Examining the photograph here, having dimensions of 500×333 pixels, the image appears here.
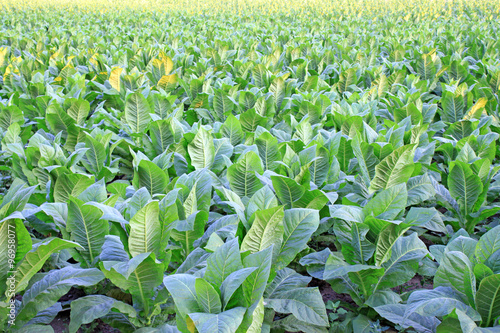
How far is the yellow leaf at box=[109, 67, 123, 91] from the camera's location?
460 centimetres

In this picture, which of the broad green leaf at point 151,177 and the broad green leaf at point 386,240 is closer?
the broad green leaf at point 386,240

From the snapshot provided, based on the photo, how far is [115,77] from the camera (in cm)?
462

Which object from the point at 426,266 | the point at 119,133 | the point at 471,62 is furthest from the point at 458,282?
the point at 471,62

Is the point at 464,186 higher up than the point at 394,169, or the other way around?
the point at 394,169

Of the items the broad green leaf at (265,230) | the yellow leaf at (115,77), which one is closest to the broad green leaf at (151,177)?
the broad green leaf at (265,230)

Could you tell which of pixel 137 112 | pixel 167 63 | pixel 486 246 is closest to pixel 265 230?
pixel 486 246

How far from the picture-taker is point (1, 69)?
550 centimetres

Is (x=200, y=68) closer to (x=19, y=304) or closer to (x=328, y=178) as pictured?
(x=328, y=178)

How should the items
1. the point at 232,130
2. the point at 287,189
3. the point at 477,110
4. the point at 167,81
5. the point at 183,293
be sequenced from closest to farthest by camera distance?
the point at 183,293 → the point at 287,189 → the point at 232,130 → the point at 477,110 → the point at 167,81

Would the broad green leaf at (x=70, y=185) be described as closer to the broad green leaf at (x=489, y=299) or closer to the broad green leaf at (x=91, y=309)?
the broad green leaf at (x=91, y=309)

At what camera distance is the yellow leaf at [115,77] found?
15.1ft

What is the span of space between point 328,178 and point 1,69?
509 cm

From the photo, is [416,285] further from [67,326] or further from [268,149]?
[67,326]

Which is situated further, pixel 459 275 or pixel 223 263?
pixel 459 275
